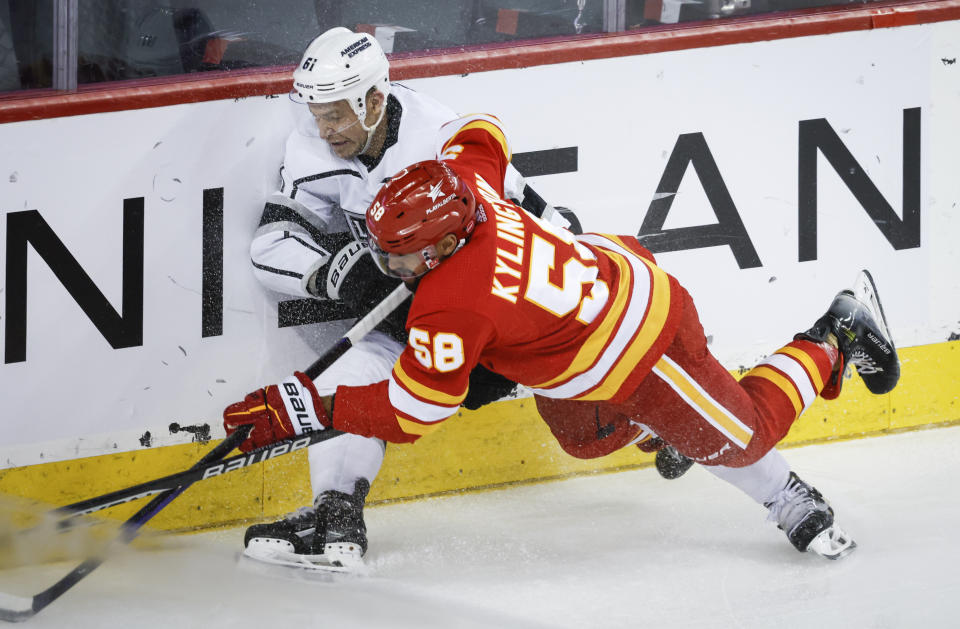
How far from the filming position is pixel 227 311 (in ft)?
9.65

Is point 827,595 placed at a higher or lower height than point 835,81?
lower

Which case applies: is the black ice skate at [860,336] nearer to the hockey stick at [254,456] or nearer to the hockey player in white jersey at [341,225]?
the hockey player in white jersey at [341,225]

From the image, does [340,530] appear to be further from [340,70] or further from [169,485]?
[340,70]

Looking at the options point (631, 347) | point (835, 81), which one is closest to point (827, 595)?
point (631, 347)

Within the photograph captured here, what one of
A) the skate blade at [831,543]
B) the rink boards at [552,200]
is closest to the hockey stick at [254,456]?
the rink boards at [552,200]

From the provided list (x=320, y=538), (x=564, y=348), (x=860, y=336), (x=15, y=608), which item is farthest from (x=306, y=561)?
(x=860, y=336)

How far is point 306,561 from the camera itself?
268 cm

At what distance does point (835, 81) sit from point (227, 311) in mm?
1822

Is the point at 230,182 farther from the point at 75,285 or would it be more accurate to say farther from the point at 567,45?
the point at 567,45

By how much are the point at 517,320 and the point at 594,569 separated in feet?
2.63

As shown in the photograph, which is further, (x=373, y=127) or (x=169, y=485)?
(x=373, y=127)

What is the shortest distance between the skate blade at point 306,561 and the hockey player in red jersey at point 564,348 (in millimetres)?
322

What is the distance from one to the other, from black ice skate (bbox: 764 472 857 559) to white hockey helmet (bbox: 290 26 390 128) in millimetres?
1379

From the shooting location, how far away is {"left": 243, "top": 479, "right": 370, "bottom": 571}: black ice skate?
268cm
